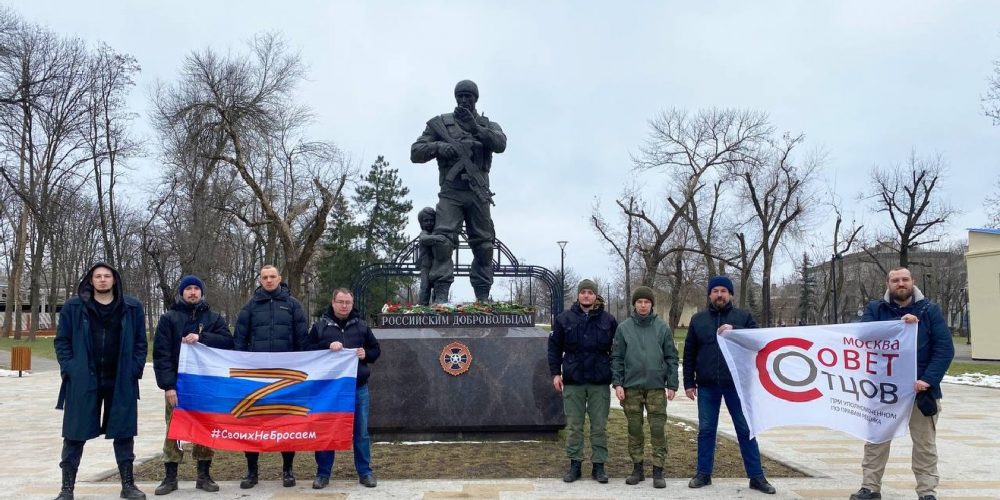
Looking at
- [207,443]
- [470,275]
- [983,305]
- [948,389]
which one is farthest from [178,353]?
[983,305]

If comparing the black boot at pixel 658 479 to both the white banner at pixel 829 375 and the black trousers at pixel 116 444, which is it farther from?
the black trousers at pixel 116 444

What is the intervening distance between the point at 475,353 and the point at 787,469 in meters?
3.33

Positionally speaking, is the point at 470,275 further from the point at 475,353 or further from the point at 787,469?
Result: the point at 787,469

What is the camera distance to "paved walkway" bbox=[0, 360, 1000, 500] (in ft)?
19.2

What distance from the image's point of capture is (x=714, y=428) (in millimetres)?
6168

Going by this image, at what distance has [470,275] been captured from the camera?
9633mm

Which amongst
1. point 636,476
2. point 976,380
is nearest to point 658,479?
point 636,476

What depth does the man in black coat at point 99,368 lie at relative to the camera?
5551 millimetres

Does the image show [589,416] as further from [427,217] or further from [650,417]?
[427,217]

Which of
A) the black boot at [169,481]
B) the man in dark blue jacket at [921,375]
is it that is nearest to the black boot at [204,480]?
the black boot at [169,481]

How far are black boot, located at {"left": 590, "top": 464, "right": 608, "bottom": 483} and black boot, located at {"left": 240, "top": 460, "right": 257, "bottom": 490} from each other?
2.80 metres

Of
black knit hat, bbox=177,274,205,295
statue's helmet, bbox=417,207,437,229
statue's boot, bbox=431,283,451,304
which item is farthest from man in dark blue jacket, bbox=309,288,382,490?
statue's helmet, bbox=417,207,437,229

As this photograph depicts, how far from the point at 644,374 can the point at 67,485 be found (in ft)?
14.7

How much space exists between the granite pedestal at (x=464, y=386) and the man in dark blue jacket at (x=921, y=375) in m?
3.37
